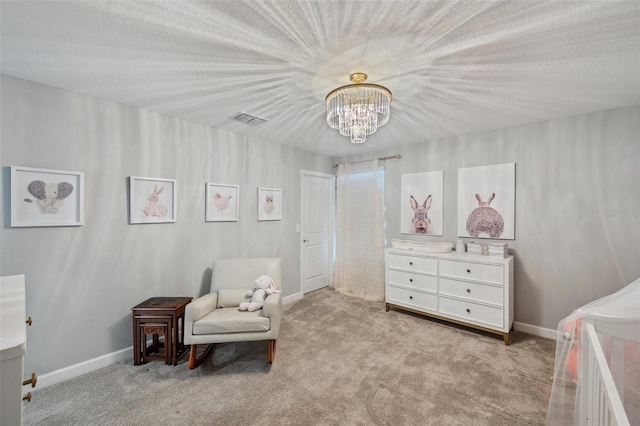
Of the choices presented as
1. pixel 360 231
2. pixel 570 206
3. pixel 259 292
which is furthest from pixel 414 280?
pixel 259 292

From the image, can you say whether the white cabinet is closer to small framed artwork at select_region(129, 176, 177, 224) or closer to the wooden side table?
the wooden side table

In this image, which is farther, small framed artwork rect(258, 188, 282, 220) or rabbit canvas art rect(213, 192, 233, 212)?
small framed artwork rect(258, 188, 282, 220)

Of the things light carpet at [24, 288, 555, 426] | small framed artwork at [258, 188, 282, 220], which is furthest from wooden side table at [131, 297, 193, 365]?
small framed artwork at [258, 188, 282, 220]

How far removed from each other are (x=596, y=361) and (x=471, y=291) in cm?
176

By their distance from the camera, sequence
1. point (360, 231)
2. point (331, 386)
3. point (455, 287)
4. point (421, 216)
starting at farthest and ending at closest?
point (360, 231), point (421, 216), point (455, 287), point (331, 386)

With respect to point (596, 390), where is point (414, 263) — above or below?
above

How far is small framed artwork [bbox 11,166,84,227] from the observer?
191 centimetres

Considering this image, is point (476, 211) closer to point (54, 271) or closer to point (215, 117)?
point (215, 117)

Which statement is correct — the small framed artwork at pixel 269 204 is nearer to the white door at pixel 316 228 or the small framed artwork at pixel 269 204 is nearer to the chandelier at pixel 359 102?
the white door at pixel 316 228

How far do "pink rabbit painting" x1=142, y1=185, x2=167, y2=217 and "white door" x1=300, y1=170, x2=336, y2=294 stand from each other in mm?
1988

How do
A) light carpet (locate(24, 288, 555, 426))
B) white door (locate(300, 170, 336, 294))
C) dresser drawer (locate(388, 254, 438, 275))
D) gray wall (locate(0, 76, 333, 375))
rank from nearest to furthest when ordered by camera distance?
1. light carpet (locate(24, 288, 555, 426))
2. gray wall (locate(0, 76, 333, 375))
3. dresser drawer (locate(388, 254, 438, 275))
4. white door (locate(300, 170, 336, 294))

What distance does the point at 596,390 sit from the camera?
3.75 ft

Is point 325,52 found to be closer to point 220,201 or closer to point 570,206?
point 220,201

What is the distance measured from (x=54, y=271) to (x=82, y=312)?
41 centimetres
